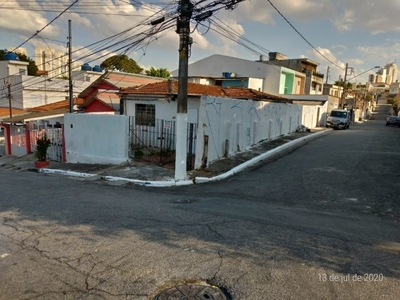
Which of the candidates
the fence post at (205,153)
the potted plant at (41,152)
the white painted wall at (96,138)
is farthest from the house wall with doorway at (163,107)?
the potted plant at (41,152)

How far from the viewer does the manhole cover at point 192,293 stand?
9.83 feet

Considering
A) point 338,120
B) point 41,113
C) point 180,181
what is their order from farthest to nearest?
point 338,120 → point 41,113 → point 180,181

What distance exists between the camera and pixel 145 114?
15.4 meters

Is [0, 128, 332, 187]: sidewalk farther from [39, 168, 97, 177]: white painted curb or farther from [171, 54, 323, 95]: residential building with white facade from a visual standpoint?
[171, 54, 323, 95]: residential building with white facade

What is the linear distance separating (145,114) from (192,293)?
1318cm

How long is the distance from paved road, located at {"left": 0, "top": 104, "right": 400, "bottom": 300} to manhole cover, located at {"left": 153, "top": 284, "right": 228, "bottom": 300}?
13 centimetres

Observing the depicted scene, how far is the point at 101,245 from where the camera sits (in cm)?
425

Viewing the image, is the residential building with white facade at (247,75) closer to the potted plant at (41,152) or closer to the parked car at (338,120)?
the parked car at (338,120)

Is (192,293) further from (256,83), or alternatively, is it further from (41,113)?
(256,83)

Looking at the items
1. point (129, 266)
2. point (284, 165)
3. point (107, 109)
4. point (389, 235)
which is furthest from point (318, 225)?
point (107, 109)

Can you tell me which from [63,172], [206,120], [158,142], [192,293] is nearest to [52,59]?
[63,172]

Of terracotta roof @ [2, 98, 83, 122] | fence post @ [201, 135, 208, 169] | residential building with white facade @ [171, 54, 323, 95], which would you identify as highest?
residential building with white facade @ [171, 54, 323, 95]

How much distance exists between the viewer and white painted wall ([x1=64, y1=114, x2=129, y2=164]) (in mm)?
12383

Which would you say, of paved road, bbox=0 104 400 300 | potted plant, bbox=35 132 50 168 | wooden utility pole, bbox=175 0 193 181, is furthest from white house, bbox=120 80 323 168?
potted plant, bbox=35 132 50 168
